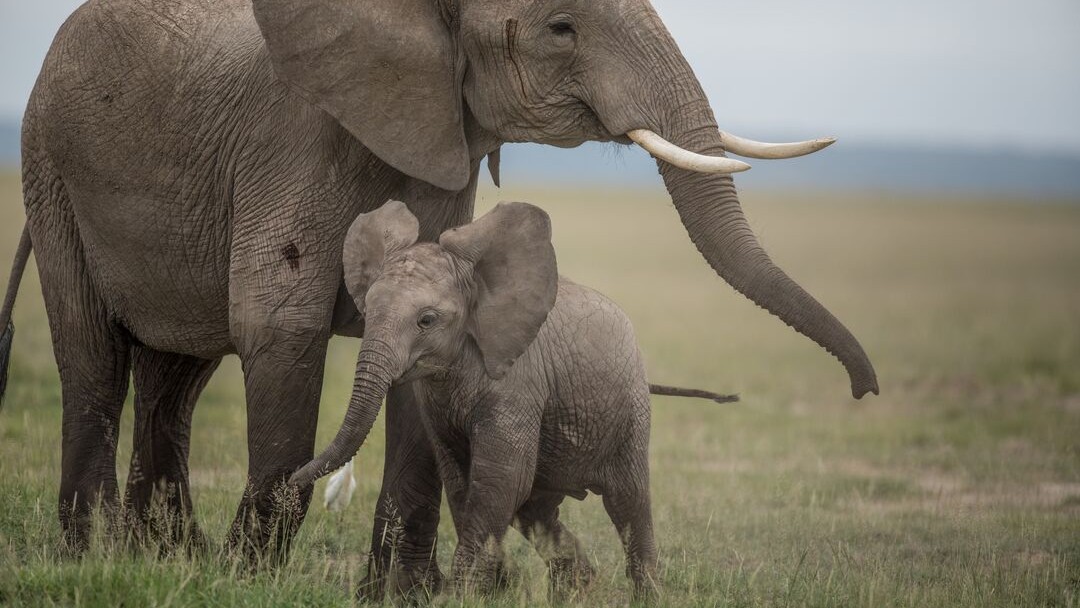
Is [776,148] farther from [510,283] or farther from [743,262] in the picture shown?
[510,283]

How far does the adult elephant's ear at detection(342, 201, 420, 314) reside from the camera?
19.2 ft

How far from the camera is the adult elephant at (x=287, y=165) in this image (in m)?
5.84

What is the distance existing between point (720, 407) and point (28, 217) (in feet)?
30.1

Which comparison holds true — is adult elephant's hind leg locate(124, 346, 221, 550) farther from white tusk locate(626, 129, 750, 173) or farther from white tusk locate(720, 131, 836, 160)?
white tusk locate(720, 131, 836, 160)

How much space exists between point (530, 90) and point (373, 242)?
33.2 inches

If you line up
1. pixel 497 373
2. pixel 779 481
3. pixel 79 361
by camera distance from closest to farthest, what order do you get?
pixel 497 373
pixel 79 361
pixel 779 481

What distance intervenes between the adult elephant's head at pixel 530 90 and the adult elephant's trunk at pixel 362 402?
82 cm

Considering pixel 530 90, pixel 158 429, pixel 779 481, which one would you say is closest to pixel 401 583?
pixel 158 429

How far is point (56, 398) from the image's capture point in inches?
498

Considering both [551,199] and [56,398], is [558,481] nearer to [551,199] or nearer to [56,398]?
[56,398]

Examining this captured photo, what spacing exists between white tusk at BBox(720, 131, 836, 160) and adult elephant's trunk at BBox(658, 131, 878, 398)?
0.37 ft

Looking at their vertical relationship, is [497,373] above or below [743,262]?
below

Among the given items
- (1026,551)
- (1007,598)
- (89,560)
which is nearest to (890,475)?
(1026,551)

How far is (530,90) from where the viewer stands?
5926 mm
